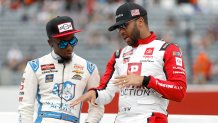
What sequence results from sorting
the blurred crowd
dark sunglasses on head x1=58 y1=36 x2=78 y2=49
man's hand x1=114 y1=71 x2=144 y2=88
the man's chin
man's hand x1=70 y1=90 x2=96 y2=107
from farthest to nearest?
the blurred crowd
the man's chin
dark sunglasses on head x1=58 y1=36 x2=78 y2=49
man's hand x1=70 y1=90 x2=96 y2=107
man's hand x1=114 y1=71 x2=144 y2=88

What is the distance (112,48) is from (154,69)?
1105 centimetres

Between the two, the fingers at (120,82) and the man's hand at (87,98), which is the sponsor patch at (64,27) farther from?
the fingers at (120,82)

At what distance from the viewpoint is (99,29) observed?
17.2 meters

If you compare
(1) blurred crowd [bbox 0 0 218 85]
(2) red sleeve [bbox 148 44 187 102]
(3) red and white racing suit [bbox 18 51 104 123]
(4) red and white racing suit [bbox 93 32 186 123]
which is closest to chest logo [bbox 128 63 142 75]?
(4) red and white racing suit [bbox 93 32 186 123]

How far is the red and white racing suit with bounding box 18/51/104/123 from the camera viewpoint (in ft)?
19.0

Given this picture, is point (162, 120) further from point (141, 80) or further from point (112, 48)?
point (112, 48)

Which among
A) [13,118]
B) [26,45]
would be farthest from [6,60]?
[13,118]

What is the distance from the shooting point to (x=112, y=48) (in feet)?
54.5

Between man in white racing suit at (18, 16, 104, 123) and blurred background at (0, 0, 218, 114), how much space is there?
9.72m

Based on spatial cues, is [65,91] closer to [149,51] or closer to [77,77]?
[77,77]

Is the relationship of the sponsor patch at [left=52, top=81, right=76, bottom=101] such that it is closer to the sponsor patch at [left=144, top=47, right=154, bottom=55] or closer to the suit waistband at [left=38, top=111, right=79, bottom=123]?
the suit waistband at [left=38, top=111, right=79, bottom=123]

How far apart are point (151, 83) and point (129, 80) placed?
0.17 meters

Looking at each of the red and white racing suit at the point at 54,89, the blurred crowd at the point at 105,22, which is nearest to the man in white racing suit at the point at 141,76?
the red and white racing suit at the point at 54,89

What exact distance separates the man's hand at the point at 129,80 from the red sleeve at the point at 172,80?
0.09 metres
